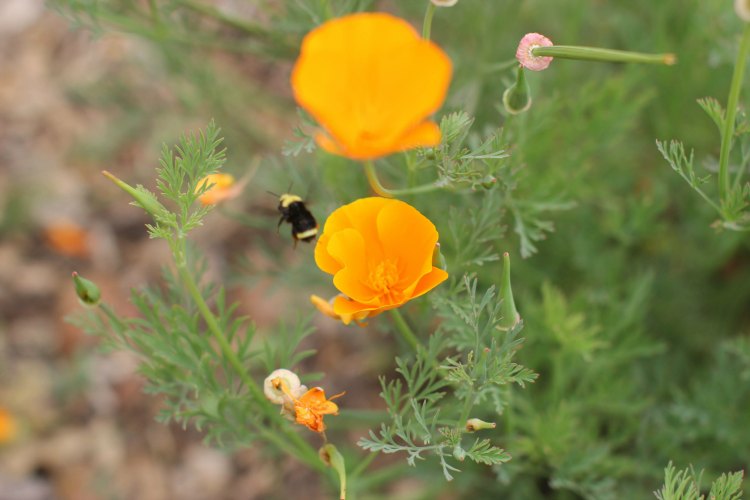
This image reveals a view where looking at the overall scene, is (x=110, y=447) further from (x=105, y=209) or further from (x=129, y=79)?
(x=129, y=79)

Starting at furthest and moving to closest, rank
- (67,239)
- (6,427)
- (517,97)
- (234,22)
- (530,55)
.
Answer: (67,239), (6,427), (234,22), (517,97), (530,55)

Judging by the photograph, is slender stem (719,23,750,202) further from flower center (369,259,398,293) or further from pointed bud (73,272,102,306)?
pointed bud (73,272,102,306)

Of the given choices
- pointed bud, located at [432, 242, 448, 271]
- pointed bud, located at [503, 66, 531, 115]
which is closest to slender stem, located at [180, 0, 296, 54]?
pointed bud, located at [503, 66, 531, 115]

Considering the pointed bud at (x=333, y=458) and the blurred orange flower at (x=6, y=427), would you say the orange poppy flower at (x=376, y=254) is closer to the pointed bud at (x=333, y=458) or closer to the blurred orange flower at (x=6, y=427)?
the pointed bud at (x=333, y=458)

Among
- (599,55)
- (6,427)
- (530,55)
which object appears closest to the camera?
(599,55)

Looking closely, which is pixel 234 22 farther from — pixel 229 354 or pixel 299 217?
pixel 229 354

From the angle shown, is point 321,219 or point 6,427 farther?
point 6,427

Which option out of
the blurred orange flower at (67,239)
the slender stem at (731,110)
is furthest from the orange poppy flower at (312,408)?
the blurred orange flower at (67,239)

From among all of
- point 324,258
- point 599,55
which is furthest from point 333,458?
point 599,55
